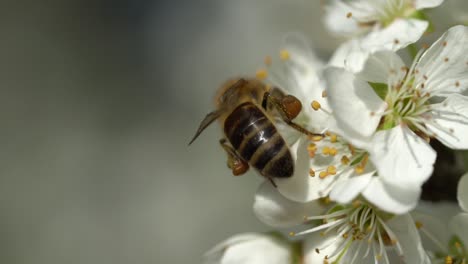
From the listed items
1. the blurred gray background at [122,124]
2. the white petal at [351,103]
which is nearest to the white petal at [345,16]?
the white petal at [351,103]

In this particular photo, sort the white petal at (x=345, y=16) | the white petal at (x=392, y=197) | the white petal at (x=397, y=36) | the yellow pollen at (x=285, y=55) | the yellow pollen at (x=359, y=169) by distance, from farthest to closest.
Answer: the yellow pollen at (x=285, y=55), the white petal at (x=345, y=16), the white petal at (x=397, y=36), the yellow pollen at (x=359, y=169), the white petal at (x=392, y=197)

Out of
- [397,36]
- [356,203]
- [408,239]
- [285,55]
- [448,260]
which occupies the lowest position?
[448,260]

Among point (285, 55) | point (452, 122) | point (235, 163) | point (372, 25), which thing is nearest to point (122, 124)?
point (285, 55)

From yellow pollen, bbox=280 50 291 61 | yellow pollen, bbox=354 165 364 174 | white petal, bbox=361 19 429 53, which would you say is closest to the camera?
yellow pollen, bbox=354 165 364 174

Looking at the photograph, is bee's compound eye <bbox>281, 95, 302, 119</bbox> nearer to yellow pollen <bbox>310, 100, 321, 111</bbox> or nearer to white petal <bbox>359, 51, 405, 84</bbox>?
yellow pollen <bbox>310, 100, 321, 111</bbox>

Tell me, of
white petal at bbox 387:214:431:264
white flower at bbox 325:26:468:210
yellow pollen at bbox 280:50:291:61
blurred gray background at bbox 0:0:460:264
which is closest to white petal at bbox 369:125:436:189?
white flower at bbox 325:26:468:210

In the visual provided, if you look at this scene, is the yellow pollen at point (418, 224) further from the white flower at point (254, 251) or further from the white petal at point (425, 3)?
the white petal at point (425, 3)

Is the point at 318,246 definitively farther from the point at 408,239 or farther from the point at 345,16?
the point at 345,16
